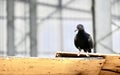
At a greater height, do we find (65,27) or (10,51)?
(65,27)

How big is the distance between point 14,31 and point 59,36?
1.36 meters

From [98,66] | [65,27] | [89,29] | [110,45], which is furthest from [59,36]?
[98,66]

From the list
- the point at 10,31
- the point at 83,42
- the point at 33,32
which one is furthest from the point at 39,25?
the point at 83,42

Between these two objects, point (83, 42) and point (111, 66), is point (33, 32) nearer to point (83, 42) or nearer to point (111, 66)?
point (83, 42)

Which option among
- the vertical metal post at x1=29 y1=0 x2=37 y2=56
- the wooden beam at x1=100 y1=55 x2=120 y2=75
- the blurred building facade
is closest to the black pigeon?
the wooden beam at x1=100 y1=55 x2=120 y2=75

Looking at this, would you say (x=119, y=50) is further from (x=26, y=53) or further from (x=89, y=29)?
(x=26, y=53)

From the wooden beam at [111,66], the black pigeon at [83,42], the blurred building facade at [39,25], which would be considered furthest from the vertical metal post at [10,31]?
the wooden beam at [111,66]

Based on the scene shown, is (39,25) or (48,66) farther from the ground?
(39,25)

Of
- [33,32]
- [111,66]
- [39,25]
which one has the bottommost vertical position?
[111,66]

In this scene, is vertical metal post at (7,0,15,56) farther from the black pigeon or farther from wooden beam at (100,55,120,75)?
wooden beam at (100,55,120,75)

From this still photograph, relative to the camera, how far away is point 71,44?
9.20 meters

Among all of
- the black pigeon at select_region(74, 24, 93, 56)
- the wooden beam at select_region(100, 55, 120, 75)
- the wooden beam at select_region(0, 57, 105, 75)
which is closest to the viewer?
the wooden beam at select_region(0, 57, 105, 75)

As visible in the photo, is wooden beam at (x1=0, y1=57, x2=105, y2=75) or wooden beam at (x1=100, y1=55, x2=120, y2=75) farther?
wooden beam at (x1=100, y1=55, x2=120, y2=75)

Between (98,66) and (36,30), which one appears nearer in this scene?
(98,66)
